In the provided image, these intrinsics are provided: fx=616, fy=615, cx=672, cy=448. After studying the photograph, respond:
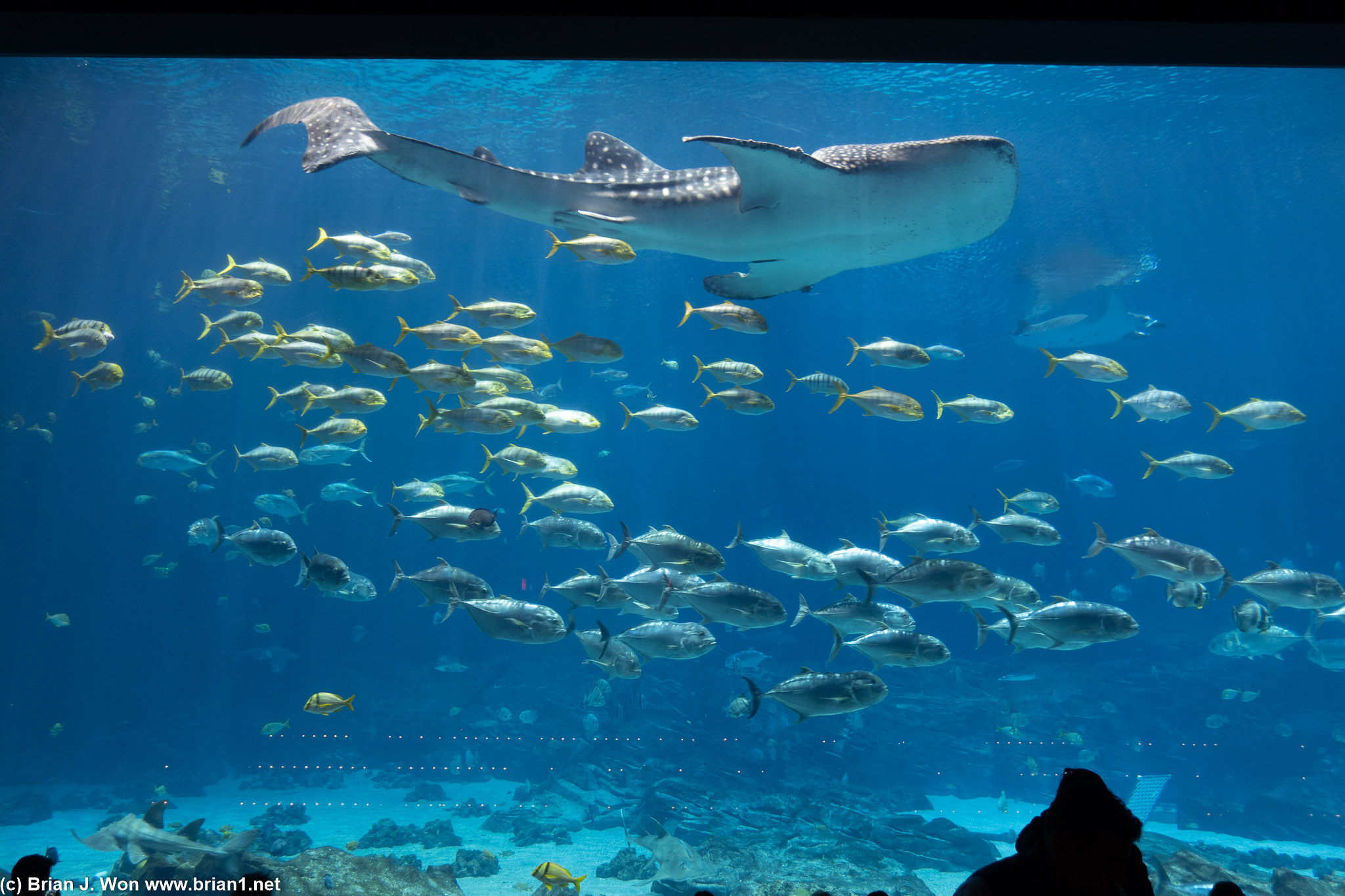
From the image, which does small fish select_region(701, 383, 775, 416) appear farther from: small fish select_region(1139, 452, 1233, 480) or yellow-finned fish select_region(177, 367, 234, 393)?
yellow-finned fish select_region(177, 367, 234, 393)

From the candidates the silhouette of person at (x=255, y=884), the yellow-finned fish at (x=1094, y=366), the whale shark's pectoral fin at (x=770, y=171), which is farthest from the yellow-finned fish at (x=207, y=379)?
the yellow-finned fish at (x=1094, y=366)

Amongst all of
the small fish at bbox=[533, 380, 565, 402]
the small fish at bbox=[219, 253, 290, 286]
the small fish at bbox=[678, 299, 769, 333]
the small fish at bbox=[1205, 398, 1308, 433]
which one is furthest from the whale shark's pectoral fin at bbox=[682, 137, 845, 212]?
the small fish at bbox=[533, 380, 565, 402]

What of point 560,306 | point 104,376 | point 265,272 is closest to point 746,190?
point 265,272

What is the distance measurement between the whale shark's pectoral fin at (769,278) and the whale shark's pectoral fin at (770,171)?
0.82m

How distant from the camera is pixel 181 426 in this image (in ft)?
110

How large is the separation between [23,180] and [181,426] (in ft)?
62.9

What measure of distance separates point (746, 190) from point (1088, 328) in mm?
24901

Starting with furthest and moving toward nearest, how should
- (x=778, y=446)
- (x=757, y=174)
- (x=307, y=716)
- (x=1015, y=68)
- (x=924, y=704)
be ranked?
(x=778, y=446) → (x=307, y=716) → (x=924, y=704) → (x=1015, y=68) → (x=757, y=174)

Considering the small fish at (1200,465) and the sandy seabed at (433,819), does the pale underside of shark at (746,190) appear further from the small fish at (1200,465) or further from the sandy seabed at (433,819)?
the sandy seabed at (433,819)

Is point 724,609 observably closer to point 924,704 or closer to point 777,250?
point 777,250

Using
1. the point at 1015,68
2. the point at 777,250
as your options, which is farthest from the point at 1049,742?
the point at 777,250

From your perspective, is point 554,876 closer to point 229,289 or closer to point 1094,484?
point 229,289

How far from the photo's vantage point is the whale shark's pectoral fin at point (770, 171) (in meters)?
3.15

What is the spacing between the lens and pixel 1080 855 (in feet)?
4.34
